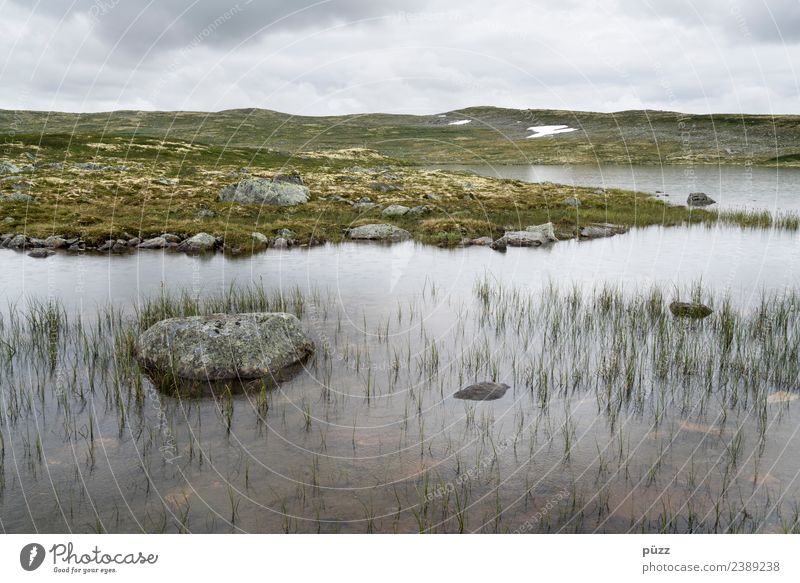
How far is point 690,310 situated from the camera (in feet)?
53.1

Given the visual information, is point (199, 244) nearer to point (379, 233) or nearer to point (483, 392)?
point (379, 233)

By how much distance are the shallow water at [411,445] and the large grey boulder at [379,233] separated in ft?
56.0

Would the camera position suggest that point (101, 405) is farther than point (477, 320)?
No

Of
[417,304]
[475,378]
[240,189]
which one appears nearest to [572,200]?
[240,189]

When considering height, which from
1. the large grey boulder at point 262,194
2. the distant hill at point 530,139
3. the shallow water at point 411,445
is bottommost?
the shallow water at point 411,445

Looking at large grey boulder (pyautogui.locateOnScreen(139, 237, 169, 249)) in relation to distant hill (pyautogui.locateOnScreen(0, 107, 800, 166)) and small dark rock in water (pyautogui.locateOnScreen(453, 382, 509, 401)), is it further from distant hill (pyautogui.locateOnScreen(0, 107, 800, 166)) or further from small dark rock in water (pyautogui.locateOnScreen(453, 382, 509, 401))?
distant hill (pyautogui.locateOnScreen(0, 107, 800, 166))

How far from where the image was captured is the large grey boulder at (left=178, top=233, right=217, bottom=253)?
29547 mm

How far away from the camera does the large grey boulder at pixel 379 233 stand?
110 feet

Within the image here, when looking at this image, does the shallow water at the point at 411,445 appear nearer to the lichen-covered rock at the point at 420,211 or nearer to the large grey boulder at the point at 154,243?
the large grey boulder at the point at 154,243

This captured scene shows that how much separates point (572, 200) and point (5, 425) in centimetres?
4335

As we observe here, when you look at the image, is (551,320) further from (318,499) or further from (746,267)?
(746,267)

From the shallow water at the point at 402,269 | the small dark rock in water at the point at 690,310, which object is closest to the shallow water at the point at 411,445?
the small dark rock in water at the point at 690,310

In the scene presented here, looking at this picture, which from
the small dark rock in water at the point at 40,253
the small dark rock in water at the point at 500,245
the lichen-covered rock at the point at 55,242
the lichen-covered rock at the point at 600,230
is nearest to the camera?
the small dark rock in water at the point at 40,253

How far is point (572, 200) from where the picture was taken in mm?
46969
